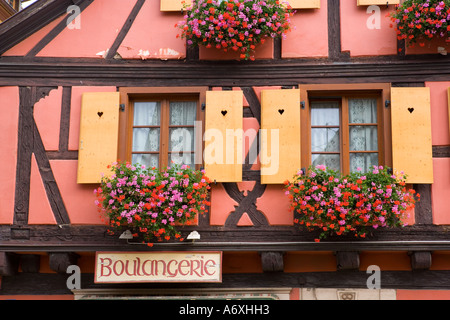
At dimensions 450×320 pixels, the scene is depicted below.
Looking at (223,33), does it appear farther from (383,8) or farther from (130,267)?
(130,267)

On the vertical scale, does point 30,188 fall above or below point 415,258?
above

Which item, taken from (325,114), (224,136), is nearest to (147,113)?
(224,136)

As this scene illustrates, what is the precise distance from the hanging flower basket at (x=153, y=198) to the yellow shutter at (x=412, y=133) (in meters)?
2.22

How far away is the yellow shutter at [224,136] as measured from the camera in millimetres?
8844

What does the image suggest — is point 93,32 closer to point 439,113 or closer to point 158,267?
point 158,267

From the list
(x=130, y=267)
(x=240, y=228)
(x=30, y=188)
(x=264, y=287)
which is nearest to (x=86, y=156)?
(x=30, y=188)

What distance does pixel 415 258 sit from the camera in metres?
8.48

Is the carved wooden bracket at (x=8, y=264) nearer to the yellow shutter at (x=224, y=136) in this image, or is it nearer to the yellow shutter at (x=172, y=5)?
the yellow shutter at (x=224, y=136)

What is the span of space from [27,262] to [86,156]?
1433mm

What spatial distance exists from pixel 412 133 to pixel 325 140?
1.02 m

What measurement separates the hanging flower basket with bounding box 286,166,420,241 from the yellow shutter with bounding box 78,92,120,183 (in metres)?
2.17

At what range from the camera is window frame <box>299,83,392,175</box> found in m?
8.93

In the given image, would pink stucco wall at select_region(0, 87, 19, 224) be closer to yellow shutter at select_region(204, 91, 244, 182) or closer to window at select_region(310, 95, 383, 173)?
yellow shutter at select_region(204, 91, 244, 182)

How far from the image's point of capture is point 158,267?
862 cm
